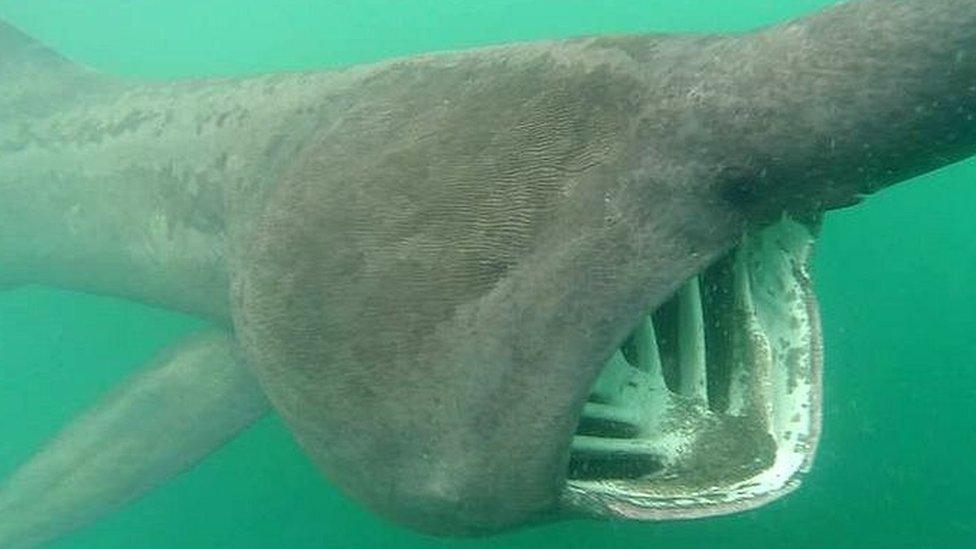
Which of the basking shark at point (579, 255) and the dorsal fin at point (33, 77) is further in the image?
the dorsal fin at point (33, 77)

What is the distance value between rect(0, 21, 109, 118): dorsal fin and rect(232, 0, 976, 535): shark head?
4.82 metres

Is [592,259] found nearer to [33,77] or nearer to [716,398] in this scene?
[716,398]

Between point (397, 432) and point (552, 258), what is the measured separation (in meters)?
0.99

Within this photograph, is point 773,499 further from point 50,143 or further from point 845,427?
point 845,427

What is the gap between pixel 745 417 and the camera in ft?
12.8

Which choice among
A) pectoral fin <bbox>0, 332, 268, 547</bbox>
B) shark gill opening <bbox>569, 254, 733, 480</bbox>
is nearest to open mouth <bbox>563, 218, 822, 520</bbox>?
shark gill opening <bbox>569, 254, 733, 480</bbox>

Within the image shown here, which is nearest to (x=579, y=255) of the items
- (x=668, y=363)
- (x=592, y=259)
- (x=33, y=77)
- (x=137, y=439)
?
(x=592, y=259)

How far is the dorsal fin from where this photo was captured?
27.8 ft

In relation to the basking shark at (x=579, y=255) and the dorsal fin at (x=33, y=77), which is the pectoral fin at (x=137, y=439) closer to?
the basking shark at (x=579, y=255)

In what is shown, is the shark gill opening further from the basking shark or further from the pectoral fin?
the pectoral fin

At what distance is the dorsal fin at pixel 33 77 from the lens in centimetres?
847

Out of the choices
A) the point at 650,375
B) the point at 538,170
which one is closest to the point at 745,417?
the point at 650,375

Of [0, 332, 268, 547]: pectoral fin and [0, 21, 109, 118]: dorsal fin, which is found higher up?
[0, 21, 109, 118]: dorsal fin

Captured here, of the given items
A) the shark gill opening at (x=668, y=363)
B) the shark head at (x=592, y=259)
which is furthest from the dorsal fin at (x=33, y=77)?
the shark gill opening at (x=668, y=363)
